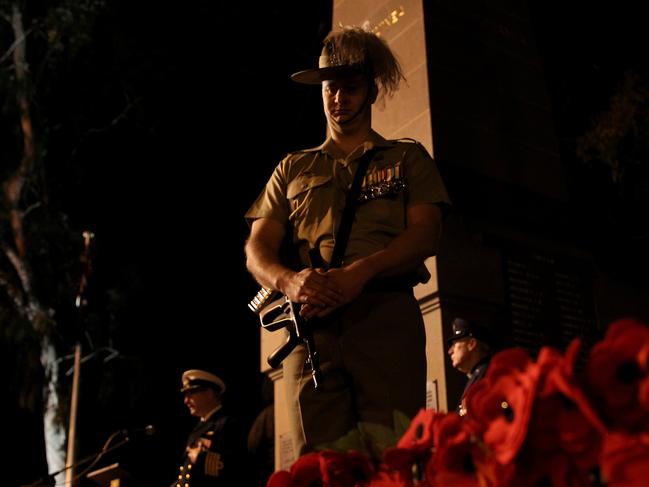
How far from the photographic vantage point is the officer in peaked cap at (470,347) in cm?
499

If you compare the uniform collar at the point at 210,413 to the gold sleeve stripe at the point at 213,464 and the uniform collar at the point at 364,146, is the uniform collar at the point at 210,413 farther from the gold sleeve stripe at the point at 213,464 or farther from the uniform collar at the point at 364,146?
the uniform collar at the point at 364,146

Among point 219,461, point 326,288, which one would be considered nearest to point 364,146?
point 326,288

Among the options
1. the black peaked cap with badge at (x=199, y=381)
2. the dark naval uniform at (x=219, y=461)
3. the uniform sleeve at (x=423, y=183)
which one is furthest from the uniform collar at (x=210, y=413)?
the uniform sleeve at (x=423, y=183)

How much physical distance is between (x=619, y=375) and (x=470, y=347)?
12.3 feet

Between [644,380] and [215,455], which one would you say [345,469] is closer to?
[644,380]

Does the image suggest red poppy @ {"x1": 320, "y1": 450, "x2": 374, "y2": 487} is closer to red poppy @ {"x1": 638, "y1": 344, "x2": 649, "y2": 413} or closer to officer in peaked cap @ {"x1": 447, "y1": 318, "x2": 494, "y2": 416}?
red poppy @ {"x1": 638, "y1": 344, "x2": 649, "y2": 413}

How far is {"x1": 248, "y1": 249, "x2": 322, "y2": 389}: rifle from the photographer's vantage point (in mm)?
2865

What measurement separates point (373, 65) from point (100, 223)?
59.5 ft

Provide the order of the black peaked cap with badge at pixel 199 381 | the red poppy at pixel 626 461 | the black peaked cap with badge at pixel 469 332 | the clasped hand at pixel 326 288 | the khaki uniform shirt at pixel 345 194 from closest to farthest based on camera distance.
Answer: the red poppy at pixel 626 461 → the clasped hand at pixel 326 288 → the khaki uniform shirt at pixel 345 194 → the black peaked cap with badge at pixel 469 332 → the black peaked cap with badge at pixel 199 381

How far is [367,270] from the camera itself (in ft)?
9.29

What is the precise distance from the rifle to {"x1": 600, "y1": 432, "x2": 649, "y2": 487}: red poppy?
5.33ft

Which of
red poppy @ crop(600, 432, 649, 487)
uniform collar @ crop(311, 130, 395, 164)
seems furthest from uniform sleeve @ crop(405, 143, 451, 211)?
red poppy @ crop(600, 432, 649, 487)

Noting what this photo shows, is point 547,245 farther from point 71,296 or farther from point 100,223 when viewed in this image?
point 100,223

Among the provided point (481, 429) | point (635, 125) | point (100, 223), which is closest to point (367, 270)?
point (481, 429)
